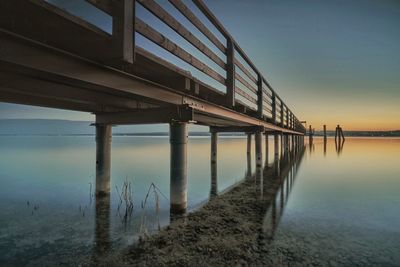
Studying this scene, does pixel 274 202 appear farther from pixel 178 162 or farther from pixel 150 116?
pixel 150 116

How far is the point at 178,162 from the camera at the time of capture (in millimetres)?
6199

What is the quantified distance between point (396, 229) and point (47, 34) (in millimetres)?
8185

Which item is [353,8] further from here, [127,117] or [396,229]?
[127,117]

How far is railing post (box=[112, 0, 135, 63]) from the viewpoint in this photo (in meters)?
2.91

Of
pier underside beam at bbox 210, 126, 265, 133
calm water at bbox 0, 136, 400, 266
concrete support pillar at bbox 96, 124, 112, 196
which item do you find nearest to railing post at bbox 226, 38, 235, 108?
calm water at bbox 0, 136, 400, 266

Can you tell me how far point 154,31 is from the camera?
12.0 feet

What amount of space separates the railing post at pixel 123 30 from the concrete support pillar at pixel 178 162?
3321 mm

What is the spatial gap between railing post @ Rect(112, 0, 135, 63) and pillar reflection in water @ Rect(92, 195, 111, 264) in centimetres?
344

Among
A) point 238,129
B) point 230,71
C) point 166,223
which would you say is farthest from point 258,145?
point 166,223

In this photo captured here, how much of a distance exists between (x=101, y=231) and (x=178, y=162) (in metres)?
2.47

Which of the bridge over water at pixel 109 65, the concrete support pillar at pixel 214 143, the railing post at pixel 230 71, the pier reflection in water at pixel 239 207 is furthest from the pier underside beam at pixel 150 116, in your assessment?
the concrete support pillar at pixel 214 143

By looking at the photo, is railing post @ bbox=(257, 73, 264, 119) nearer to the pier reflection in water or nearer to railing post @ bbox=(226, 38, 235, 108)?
the pier reflection in water

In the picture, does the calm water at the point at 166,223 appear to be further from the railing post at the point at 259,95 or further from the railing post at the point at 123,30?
the railing post at the point at 259,95

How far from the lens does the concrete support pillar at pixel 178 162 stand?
620 centimetres
